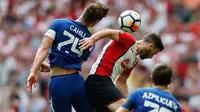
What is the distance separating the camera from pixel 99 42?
810 inches

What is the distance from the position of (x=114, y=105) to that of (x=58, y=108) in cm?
80

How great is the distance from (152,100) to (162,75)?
32cm

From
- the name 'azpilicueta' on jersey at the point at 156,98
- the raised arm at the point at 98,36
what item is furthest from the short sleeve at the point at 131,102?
the raised arm at the point at 98,36

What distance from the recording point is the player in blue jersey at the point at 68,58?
40.5 feet

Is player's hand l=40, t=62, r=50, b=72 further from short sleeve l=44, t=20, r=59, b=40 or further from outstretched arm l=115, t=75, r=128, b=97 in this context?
outstretched arm l=115, t=75, r=128, b=97

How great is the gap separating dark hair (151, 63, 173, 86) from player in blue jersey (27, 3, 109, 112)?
5.75ft

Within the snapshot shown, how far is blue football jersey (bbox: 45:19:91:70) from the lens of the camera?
12367 millimetres

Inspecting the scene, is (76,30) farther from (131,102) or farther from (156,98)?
(156,98)

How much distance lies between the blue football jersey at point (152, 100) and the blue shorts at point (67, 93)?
1651 mm

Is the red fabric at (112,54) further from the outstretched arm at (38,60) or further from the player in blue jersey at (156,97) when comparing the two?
the player in blue jersey at (156,97)

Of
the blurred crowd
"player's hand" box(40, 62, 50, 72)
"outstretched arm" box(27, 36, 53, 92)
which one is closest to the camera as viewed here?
"outstretched arm" box(27, 36, 53, 92)

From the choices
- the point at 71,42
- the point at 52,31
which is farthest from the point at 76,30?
the point at 52,31

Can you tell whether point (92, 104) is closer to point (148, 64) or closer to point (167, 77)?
point (167, 77)

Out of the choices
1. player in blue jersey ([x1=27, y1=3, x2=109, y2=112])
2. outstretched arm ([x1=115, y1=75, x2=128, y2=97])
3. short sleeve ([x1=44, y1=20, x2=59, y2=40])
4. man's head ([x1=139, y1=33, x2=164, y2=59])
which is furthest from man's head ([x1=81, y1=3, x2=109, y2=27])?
outstretched arm ([x1=115, y1=75, x2=128, y2=97])
